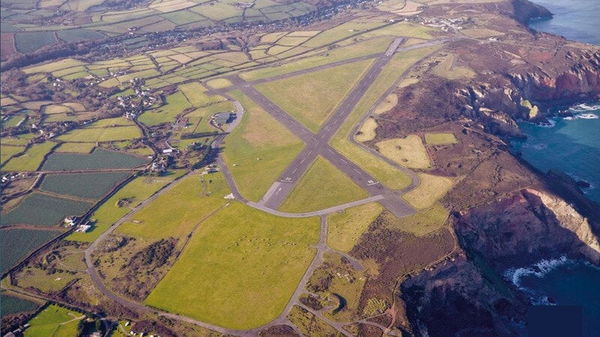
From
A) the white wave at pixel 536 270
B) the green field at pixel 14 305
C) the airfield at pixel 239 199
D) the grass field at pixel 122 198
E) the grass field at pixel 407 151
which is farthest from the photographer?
the grass field at pixel 407 151

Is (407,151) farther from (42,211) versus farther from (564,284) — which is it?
(42,211)

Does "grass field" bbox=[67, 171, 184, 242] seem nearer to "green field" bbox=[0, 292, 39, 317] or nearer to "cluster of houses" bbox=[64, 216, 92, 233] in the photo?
"cluster of houses" bbox=[64, 216, 92, 233]

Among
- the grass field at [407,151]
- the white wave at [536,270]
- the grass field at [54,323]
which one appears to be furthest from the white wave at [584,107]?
the grass field at [54,323]

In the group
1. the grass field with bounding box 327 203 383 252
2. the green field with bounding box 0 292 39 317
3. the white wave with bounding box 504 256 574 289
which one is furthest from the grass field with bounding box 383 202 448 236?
the green field with bounding box 0 292 39 317

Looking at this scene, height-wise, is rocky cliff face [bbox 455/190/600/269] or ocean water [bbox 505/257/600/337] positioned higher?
rocky cliff face [bbox 455/190/600/269]

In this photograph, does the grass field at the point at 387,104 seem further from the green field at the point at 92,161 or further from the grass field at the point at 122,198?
the green field at the point at 92,161

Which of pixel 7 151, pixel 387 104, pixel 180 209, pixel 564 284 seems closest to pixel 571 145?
pixel 387 104
